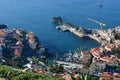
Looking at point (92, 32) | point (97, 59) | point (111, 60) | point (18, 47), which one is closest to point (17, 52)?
point (18, 47)

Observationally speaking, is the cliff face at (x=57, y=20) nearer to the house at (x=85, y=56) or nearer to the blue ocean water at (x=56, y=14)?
the blue ocean water at (x=56, y=14)

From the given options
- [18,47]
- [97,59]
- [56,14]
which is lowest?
[97,59]

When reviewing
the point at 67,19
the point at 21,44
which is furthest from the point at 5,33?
the point at 67,19

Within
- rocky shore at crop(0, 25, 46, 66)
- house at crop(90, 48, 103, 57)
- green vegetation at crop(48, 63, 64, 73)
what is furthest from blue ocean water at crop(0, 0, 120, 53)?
green vegetation at crop(48, 63, 64, 73)

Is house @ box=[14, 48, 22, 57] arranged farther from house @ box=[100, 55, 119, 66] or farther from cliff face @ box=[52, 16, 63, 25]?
cliff face @ box=[52, 16, 63, 25]

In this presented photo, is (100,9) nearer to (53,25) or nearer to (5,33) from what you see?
(53,25)

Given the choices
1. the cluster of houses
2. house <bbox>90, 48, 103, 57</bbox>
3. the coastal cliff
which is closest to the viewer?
the cluster of houses

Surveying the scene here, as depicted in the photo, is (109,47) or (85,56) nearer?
(85,56)

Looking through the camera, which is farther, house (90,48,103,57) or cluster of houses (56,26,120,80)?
house (90,48,103,57)

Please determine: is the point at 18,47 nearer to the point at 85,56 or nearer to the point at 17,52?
the point at 17,52
